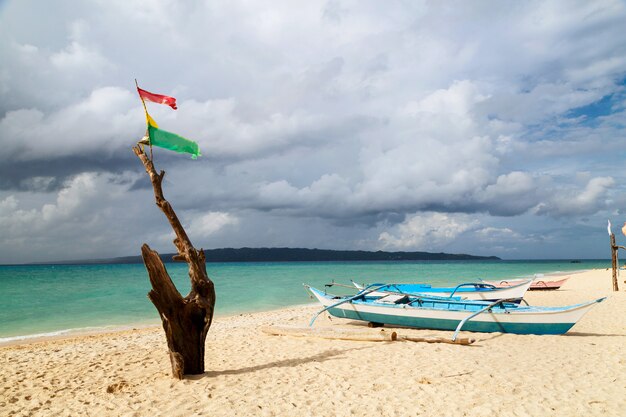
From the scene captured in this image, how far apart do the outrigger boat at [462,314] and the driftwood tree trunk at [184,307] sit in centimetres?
638

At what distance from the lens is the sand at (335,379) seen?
6840 mm

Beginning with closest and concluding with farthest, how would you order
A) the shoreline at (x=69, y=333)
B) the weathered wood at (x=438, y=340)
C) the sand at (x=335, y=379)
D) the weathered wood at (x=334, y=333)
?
1. the sand at (x=335, y=379)
2. the weathered wood at (x=438, y=340)
3. the weathered wood at (x=334, y=333)
4. the shoreline at (x=69, y=333)

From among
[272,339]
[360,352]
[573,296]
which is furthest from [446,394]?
[573,296]

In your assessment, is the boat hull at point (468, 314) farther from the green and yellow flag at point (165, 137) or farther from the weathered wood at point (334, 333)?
the green and yellow flag at point (165, 137)

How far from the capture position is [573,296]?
80.4ft

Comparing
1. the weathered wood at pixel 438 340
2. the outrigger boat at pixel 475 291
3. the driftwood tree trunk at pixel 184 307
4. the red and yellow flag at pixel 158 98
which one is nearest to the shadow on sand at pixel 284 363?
the driftwood tree trunk at pixel 184 307

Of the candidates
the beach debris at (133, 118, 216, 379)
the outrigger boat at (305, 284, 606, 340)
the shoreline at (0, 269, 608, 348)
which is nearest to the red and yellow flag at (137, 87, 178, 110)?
the beach debris at (133, 118, 216, 379)

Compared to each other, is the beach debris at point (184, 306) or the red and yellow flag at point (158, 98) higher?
the red and yellow flag at point (158, 98)

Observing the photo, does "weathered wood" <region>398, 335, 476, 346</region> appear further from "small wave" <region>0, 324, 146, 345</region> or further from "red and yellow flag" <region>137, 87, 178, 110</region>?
"small wave" <region>0, 324, 146, 345</region>

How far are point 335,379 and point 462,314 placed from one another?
6.09 meters

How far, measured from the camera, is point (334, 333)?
40.6 feet

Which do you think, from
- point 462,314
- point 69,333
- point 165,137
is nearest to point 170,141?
point 165,137

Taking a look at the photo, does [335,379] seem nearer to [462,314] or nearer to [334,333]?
[334,333]

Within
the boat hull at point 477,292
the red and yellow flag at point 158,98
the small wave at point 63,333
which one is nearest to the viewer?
the red and yellow flag at point 158,98
